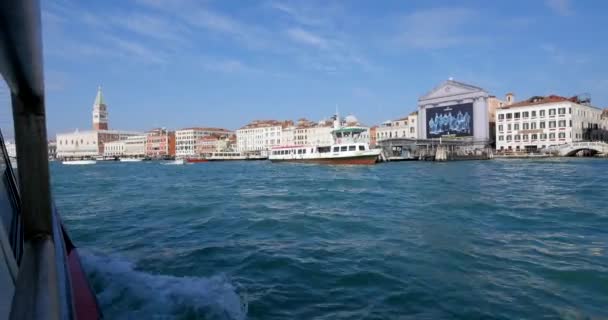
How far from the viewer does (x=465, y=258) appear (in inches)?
170

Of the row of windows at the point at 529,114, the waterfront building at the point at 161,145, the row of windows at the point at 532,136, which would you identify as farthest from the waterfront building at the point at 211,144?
the row of windows at the point at 532,136

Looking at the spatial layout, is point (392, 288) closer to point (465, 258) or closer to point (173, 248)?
point (465, 258)

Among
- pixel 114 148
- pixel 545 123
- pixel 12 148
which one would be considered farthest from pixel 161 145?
pixel 12 148

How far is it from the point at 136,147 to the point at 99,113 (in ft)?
61.3

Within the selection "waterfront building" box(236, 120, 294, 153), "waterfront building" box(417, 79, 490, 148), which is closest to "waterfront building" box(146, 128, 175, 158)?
"waterfront building" box(236, 120, 294, 153)

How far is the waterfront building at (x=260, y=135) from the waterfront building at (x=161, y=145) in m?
18.5

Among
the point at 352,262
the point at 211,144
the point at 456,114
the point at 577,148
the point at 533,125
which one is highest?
the point at 456,114

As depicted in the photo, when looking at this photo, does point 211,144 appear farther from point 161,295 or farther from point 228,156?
point 161,295

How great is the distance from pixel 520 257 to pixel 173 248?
4.25 meters

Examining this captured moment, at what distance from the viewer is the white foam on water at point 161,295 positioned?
2943 millimetres

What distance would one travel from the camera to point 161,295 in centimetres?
326

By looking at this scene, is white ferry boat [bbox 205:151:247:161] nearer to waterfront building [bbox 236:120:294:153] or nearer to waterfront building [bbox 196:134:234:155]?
waterfront building [bbox 236:120:294:153]

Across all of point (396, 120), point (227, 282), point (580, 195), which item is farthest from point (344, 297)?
point (396, 120)

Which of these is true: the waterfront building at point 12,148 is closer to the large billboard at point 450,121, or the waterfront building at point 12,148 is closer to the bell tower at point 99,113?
the large billboard at point 450,121
